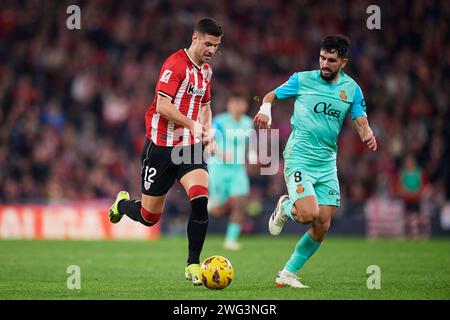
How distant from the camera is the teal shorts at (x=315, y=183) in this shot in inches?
347

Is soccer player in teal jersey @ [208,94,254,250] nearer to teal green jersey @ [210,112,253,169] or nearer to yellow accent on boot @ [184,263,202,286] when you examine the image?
teal green jersey @ [210,112,253,169]

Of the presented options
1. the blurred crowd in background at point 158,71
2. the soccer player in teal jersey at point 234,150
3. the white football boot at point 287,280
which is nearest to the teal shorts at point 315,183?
the white football boot at point 287,280

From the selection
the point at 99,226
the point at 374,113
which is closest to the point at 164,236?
the point at 99,226

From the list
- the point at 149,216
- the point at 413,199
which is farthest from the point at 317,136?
the point at 413,199

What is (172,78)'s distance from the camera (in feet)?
28.6

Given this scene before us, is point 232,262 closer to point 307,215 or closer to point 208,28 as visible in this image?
point 307,215

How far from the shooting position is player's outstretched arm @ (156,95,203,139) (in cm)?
848

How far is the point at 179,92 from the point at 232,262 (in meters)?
3.93

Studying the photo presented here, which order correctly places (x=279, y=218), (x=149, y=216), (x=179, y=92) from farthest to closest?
(x=149, y=216) → (x=279, y=218) → (x=179, y=92)

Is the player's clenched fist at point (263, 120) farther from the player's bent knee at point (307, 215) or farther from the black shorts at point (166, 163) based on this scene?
the player's bent knee at point (307, 215)

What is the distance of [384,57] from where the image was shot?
22.9 meters

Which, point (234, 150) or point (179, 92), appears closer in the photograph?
point (179, 92)

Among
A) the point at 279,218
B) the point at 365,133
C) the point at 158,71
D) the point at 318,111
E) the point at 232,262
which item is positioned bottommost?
the point at 232,262

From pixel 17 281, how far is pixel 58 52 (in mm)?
13495
